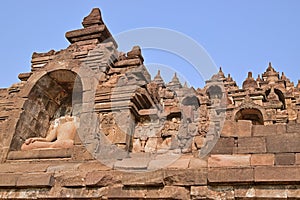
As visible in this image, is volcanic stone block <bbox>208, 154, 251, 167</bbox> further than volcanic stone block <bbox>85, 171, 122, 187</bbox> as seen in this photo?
No

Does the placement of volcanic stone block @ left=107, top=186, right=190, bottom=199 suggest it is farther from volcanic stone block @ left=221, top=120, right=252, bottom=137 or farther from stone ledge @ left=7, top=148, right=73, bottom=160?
stone ledge @ left=7, top=148, right=73, bottom=160

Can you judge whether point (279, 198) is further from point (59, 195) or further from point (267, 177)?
point (59, 195)

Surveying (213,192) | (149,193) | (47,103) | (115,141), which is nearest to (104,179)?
(149,193)

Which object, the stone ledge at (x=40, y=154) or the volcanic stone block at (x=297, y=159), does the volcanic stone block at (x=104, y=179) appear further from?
the volcanic stone block at (x=297, y=159)

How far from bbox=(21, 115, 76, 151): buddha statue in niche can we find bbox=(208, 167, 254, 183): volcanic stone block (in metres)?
3.11

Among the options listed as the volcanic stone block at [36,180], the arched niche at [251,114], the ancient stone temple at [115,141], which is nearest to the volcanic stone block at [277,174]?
the ancient stone temple at [115,141]

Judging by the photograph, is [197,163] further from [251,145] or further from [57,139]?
[57,139]

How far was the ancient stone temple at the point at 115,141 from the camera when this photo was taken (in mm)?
5148

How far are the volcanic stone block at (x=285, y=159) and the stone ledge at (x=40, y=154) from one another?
137 inches

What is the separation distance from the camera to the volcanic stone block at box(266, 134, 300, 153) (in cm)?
517

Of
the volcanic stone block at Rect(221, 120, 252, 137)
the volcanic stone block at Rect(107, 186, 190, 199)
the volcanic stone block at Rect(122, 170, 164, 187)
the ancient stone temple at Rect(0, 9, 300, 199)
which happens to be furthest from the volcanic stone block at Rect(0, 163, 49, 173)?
the volcanic stone block at Rect(221, 120, 252, 137)

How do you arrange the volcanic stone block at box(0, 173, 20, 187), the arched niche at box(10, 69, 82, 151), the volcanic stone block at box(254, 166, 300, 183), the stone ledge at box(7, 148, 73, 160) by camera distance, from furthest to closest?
the arched niche at box(10, 69, 82, 151) < the stone ledge at box(7, 148, 73, 160) < the volcanic stone block at box(0, 173, 20, 187) < the volcanic stone block at box(254, 166, 300, 183)

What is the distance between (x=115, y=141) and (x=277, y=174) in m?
2.76

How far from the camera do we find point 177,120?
697 cm
